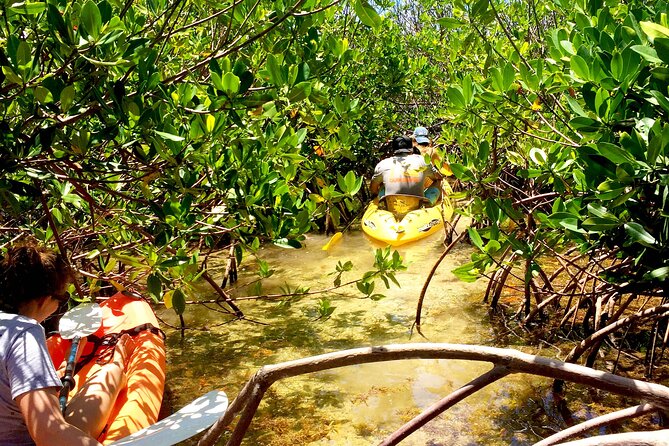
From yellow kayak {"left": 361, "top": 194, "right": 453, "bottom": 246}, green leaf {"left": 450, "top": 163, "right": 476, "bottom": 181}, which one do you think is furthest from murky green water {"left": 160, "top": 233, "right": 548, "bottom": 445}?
green leaf {"left": 450, "top": 163, "right": 476, "bottom": 181}

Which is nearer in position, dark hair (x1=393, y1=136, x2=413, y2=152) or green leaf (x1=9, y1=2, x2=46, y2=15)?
green leaf (x1=9, y1=2, x2=46, y2=15)

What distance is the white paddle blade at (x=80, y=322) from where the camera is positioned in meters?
2.76

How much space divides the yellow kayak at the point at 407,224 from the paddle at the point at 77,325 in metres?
4.06

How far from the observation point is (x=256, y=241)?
7.55ft

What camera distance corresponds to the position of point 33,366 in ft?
5.82

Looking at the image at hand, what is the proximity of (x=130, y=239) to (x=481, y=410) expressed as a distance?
204 centimetres

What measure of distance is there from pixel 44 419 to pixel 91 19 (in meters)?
1.10

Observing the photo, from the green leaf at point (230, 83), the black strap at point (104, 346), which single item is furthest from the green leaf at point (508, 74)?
the black strap at point (104, 346)

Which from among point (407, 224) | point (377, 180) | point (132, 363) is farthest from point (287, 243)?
point (377, 180)

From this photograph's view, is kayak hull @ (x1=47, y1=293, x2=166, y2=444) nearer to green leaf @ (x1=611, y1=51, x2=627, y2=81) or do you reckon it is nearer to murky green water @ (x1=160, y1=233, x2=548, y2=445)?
murky green water @ (x1=160, y1=233, x2=548, y2=445)

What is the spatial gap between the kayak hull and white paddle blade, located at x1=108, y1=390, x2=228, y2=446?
0.61 metres

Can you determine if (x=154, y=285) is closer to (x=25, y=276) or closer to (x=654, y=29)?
(x=25, y=276)

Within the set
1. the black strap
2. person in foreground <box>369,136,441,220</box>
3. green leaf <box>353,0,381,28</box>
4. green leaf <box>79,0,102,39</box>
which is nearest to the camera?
green leaf <box>79,0,102,39</box>

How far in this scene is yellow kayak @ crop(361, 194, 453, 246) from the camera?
21.7 feet
